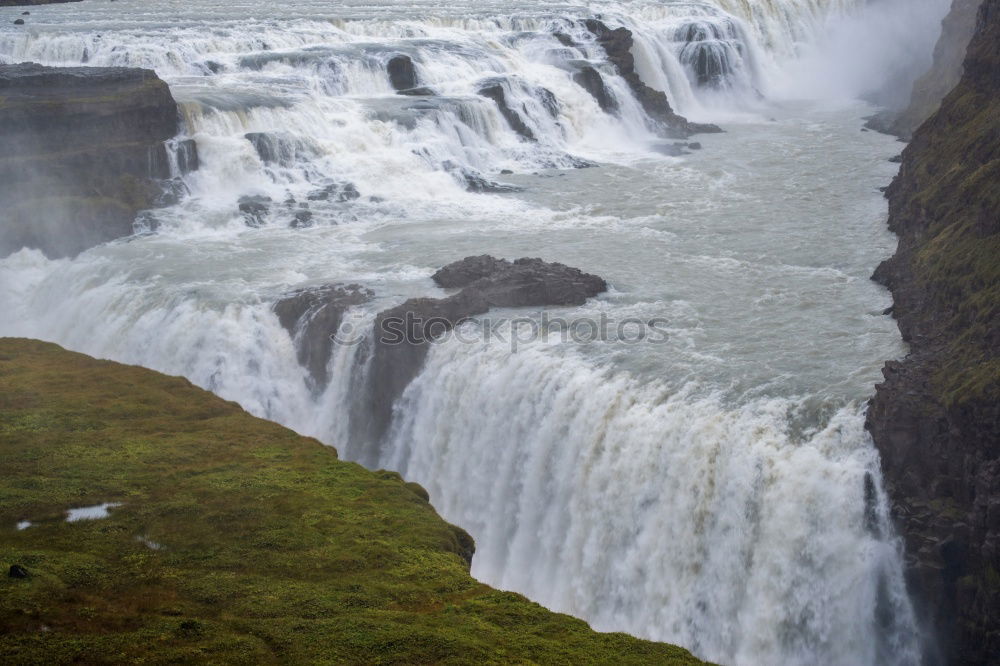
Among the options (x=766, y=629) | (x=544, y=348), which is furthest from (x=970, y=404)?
(x=544, y=348)

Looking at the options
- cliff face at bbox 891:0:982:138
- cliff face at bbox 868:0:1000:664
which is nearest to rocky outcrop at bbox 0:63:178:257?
cliff face at bbox 868:0:1000:664

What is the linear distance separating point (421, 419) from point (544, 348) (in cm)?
297

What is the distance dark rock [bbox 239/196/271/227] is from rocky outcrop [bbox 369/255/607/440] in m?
8.79

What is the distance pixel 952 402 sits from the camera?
659 inches

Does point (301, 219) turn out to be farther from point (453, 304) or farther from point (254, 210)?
point (453, 304)

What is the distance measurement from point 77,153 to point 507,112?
15.8 m

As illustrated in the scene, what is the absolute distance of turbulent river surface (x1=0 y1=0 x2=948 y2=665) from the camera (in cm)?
1727

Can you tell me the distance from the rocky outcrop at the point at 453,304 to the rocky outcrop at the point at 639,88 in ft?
69.2

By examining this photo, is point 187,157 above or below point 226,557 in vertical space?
above

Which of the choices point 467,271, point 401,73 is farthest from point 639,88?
point 467,271

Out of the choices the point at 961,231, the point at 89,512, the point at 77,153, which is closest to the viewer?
the point at 89,512

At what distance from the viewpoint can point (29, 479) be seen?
16156 mm

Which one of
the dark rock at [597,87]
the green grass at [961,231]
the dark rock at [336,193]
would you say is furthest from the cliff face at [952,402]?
the dark rock at [597,87]

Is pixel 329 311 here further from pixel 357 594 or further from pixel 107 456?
pixel 357 594
